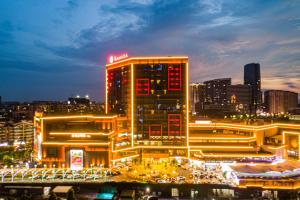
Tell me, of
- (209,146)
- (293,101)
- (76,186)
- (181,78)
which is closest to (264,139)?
(209,146)

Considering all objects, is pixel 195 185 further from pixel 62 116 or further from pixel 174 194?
pixel 62 116

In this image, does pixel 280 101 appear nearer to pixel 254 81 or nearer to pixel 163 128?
pixel 254 81

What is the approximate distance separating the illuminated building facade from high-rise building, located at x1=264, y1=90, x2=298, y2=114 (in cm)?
5987

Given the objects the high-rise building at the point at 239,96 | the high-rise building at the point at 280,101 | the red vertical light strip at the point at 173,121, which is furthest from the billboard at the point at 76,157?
the high-rise building at the point at 280,101

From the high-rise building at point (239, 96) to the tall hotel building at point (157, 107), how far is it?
2223 inches

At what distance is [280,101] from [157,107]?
220 ft

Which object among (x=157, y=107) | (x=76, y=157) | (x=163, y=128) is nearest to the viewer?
(x=76, y=157)

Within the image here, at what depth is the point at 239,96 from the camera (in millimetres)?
89812

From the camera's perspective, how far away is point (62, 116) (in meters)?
31.0

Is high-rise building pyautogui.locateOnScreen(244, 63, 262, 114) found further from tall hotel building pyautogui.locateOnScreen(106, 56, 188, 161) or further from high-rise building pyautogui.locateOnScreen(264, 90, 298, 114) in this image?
tall hotel building pyautogui.locateOnScreen(106, 56, 188, 161)

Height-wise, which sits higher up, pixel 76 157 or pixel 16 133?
pixel 16 133

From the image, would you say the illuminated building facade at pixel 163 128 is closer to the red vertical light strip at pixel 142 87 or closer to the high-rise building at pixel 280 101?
the red vertical light strip at pixel 142 87

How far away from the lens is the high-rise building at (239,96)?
88.1 meters

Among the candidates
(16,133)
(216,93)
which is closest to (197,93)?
(216,93)
